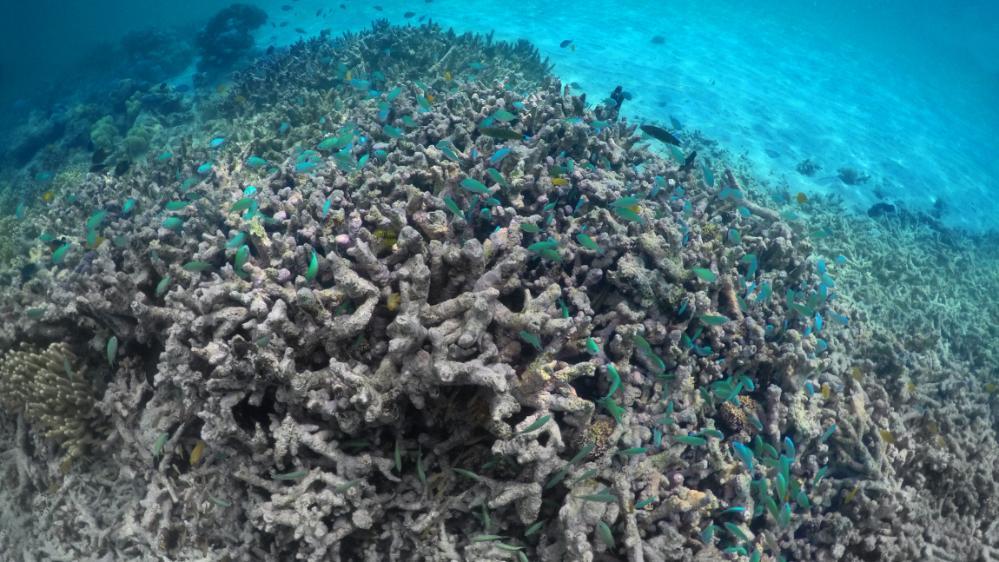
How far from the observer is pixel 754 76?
24.2 meters

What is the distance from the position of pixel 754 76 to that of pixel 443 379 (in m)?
26.4

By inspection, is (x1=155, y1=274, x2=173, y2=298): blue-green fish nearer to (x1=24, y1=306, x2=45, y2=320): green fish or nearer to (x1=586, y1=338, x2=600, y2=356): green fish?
(x1=24, y1=306, x2=45, y2=320): green fish

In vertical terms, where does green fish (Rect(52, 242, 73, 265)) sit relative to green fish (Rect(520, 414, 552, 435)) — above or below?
below

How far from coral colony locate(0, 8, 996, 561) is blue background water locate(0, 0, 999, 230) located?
10158 mm

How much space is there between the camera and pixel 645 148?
8422mm

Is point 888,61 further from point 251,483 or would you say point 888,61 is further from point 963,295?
point 251,483

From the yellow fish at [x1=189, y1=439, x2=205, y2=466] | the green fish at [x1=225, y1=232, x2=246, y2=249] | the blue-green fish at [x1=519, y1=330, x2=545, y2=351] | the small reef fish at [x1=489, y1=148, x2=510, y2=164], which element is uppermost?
the small reef fish at [x1=489, y1=148, x2=510, y2=164]

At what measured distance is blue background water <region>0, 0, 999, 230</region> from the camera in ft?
55.2

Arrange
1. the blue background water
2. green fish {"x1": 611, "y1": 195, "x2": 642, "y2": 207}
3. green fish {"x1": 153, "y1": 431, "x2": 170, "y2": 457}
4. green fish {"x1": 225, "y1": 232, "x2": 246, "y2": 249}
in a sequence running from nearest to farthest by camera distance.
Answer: green fish {"x1": 153, "y1": 431, "x2": 170, "y2": 457}
green fish {"x1": 225, "y1": 232, "x2": 246, "y2": 249}
green fish {"x1": 611, "y1": 195, "x2": 642, "y2": 207}
the blue background water

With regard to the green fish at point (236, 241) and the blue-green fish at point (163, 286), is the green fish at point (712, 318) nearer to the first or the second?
the green fish at point (236, 241)

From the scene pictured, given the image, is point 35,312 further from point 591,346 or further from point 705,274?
point 705,274

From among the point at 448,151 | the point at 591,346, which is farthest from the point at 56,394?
the point at 591,346

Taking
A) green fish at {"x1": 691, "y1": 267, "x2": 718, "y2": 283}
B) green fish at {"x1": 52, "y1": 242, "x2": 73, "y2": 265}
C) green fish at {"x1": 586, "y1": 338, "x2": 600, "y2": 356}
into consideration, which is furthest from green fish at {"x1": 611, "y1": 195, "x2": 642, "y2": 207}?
green fish at {"x1": 52, "y1": 242, "x2": 73, "y2": 265}

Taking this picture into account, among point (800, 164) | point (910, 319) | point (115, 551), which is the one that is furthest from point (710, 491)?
point (800, 164)
